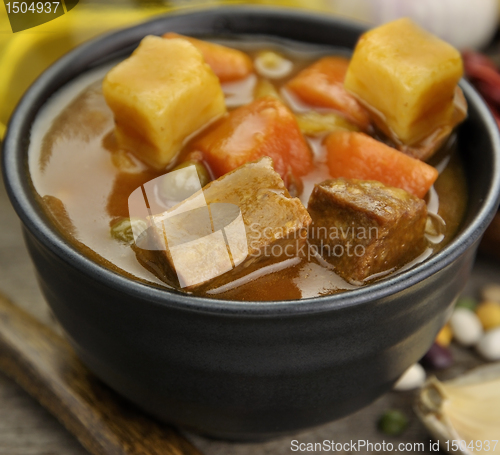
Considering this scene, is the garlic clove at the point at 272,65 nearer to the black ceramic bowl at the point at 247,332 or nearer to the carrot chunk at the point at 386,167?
the carrot chunk at the point at 386,167

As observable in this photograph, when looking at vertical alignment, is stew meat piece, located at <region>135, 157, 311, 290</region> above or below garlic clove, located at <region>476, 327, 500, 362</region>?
above

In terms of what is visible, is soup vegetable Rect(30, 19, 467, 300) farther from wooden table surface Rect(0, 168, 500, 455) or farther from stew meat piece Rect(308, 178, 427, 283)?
wooden table surface Rect(0, 168, 500, 455)

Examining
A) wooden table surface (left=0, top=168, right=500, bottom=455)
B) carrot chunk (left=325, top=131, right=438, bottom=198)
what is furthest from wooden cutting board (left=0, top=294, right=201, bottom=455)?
carrot chunk (left=325, top=131, right=438, bottom=198)

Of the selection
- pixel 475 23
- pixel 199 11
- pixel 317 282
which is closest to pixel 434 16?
pixel 475 23

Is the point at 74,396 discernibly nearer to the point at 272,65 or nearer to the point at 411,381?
the point at 411,381

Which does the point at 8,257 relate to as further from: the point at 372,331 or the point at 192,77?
the point at 372,331

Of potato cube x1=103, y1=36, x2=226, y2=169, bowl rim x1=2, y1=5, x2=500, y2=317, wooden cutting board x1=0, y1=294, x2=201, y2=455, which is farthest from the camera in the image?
wooden cutting board x1=0, y1=294, x2=201, y2=455

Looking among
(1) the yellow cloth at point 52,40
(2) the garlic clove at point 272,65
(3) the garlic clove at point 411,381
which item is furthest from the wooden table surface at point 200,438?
(2) the garlic clove at point 272,65
